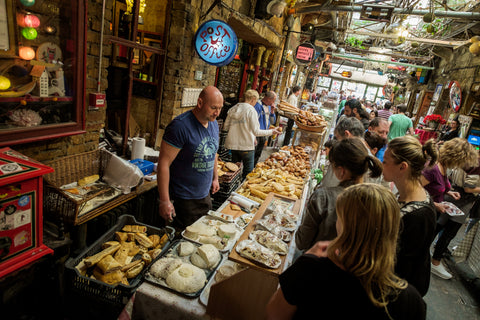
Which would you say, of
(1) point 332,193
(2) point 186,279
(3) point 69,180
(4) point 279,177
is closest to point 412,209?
(1) point 332,193

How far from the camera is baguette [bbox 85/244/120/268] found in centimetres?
231

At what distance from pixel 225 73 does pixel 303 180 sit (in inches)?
228

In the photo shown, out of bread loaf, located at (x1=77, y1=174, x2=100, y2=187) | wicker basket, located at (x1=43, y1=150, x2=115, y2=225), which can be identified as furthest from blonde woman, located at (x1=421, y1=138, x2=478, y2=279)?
bread loaf, located at (x1=77, y1=174, x2=100, y2=187)

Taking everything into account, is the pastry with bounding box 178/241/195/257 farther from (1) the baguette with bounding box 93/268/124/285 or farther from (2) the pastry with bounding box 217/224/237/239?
(1) the baguette with bounding box 93/268/124/285

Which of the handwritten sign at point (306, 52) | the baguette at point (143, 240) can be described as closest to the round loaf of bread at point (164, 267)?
the baguette at point (143, 240)

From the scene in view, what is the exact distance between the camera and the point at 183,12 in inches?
168

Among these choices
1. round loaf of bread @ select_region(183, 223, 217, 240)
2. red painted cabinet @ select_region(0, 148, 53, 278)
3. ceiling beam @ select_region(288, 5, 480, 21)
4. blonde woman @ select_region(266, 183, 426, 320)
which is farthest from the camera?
ceiling beam @ select_region(288, 5, 480, 21)

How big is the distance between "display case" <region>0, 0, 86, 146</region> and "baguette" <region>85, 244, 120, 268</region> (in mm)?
1263

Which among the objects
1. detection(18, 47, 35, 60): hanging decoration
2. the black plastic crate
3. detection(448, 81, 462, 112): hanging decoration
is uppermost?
detection(448, 81, 462, 112): hanging decoration

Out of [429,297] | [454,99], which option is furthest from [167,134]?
[454,99]

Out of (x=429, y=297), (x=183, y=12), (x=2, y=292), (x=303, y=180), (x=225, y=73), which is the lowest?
(x=429, y=297)

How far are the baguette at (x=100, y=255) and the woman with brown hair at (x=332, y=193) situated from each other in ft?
5.60

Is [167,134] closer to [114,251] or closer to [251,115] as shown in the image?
[114,251]

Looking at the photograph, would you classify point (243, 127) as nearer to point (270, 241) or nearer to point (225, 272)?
point (270, 241)
